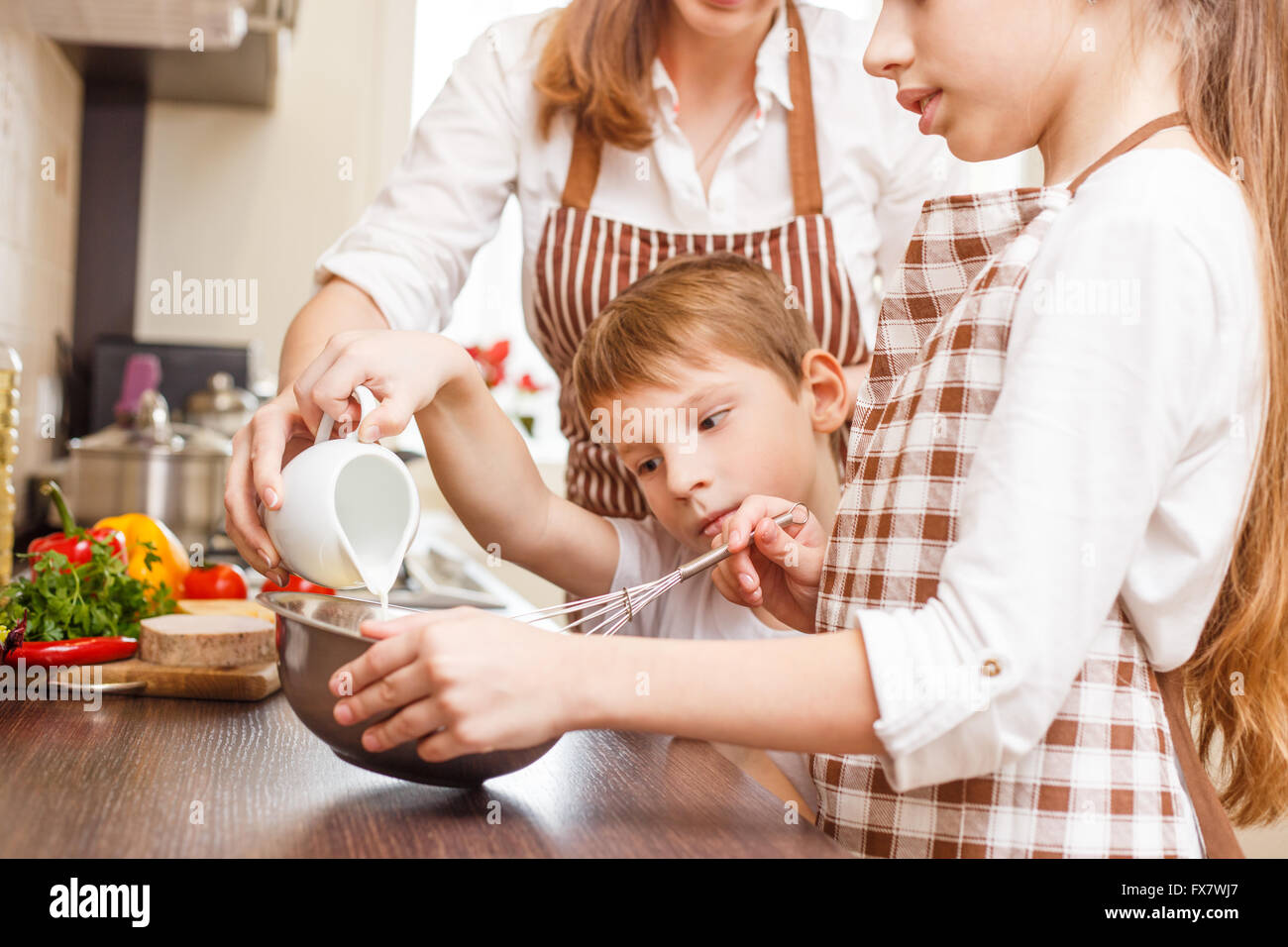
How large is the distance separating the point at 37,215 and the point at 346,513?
1.84 metres

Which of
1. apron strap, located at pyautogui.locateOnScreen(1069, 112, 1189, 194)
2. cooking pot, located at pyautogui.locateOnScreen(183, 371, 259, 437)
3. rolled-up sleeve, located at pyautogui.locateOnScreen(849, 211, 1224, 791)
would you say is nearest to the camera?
rolled-up sleeve, located at pyautogui.locateOnScreen(849, 211, 1224, 791)

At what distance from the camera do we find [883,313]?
826 mm

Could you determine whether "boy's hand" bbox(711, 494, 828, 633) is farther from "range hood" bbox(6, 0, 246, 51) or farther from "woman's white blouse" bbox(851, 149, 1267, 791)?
"range hood" bbox(6, 0, 246, 51)

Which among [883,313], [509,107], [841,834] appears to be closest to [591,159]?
[509,107]

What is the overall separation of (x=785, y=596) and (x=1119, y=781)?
309mm

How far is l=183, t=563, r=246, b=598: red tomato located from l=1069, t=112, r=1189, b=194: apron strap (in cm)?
98

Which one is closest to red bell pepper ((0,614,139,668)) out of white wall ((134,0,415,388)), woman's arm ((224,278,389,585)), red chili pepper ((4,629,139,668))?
red chili pepper ((4,629,139,668))

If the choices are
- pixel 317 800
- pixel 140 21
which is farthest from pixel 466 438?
pixel 140 21

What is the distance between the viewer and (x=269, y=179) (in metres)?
3.01

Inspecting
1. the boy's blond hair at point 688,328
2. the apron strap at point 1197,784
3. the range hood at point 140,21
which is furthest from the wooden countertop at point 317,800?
the range hood at point 140,21

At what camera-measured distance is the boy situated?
1.01 meters

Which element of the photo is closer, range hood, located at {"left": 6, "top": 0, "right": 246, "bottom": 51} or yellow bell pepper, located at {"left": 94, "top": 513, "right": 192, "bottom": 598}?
yellow bell pepper, located at {"left": 94, "top": 513, "right": 192, "bottom": 598}

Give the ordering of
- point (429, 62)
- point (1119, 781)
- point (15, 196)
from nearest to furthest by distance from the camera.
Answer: point (1119, 781)
point (15, 196)
point (429, 62)
